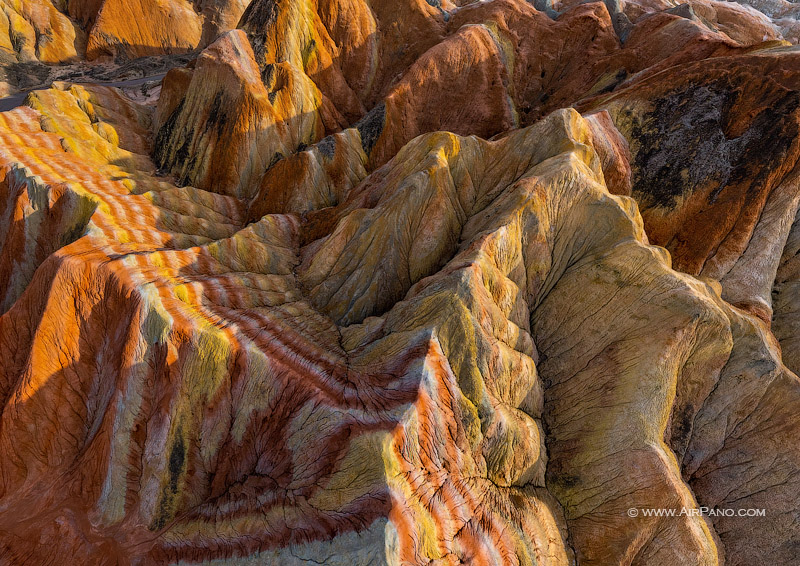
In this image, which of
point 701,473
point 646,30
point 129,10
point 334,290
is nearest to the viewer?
point 701,473

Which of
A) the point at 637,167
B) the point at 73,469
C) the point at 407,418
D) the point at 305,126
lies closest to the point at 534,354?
the point at 407,418

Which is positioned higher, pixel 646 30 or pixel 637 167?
pixel 646 30

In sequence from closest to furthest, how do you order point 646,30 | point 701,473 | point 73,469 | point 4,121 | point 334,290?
point 73,469, point 701,473, point 334,290, point 4,121, point 646,30

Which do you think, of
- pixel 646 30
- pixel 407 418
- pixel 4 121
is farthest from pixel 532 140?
pixel 4 121

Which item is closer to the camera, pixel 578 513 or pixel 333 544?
pixel 333 544

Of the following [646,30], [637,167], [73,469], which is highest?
[646,30]

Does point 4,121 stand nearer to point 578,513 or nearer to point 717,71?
point 578,513

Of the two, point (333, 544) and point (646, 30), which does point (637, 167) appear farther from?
point (333, 544)
